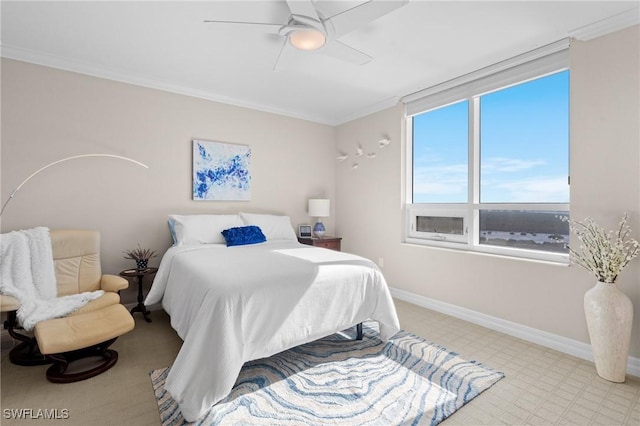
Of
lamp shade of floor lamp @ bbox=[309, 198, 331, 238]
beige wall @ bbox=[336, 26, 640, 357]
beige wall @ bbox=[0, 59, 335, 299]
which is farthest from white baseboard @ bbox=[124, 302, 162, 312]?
beige wall @ bbox=[336, 26, 640, 357]

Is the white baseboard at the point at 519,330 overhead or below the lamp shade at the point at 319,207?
below

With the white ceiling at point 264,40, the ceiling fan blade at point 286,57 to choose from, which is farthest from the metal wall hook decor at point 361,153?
the ceiling fan blade at point 286,57

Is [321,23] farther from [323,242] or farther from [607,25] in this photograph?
[323,242]

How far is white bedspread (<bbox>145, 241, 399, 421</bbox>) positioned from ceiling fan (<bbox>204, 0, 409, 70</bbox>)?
1.68 metres

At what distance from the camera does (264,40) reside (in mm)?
2609

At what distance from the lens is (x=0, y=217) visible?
2.74 m

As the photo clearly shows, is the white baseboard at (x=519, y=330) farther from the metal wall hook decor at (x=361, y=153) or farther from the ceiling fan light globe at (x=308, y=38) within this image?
the ceiling fan light globe at (x=308, y=38)

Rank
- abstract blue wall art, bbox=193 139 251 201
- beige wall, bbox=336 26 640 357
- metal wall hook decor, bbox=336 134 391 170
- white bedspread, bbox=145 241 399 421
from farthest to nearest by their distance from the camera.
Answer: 1. metal wall hook decor, bbox=336 134 391 170
2. abstract blue wall art, bbox=193 139 251 201
3. beige wall, bbox=336 26 640 357
4. white bedspread, bbox=145 241 399 421

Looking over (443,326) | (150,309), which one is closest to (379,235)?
(443,326)

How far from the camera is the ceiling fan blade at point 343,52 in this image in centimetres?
234

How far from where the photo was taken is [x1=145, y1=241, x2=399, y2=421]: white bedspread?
172 centimetres

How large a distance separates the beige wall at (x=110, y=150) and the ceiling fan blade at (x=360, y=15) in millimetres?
2302

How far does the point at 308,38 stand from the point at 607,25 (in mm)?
2271

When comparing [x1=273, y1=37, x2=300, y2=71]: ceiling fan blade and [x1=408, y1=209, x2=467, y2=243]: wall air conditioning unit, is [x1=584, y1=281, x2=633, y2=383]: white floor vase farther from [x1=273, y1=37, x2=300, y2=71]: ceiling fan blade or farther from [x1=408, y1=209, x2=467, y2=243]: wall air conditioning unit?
[x1=273, y1=37, x2=300, y2=71]: ceiling fan blade
